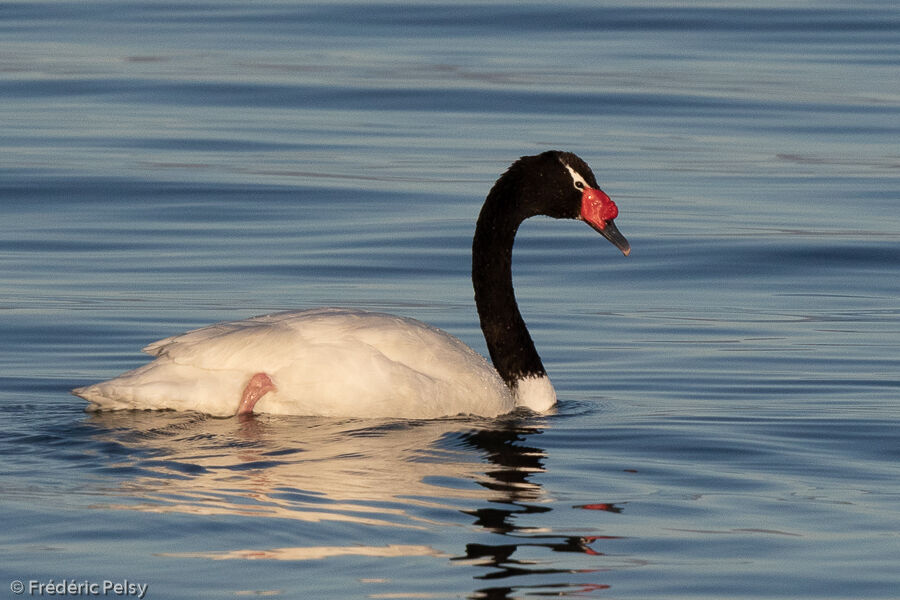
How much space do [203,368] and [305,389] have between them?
0.60 metres

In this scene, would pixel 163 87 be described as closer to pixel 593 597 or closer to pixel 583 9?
pixel 583 9

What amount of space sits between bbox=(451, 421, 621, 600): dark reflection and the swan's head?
5.45ft

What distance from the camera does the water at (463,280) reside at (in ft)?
27.1

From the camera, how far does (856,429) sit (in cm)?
1130

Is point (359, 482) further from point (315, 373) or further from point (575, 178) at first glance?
point (575, 178)

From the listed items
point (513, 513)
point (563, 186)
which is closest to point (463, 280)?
point (563, 186)

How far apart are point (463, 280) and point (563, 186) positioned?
15.3 feet

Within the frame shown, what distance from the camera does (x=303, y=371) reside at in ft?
35.1

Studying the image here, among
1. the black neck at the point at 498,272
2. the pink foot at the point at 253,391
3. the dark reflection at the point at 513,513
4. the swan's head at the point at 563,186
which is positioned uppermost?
the swan's head at the point at 563,186

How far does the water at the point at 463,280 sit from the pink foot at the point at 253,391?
6.3 inches

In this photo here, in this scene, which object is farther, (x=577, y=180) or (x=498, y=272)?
(x=498, y=272)

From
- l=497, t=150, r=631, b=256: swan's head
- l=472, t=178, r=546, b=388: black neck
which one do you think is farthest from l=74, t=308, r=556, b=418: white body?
l=497, t=150, r=631, b=256: swan's head

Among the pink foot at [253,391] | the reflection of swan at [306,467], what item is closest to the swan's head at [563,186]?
the reflection of swan at [306,467]

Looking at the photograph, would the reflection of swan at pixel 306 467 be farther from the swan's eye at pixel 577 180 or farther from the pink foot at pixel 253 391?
the swan's eye at pixel 577 180
